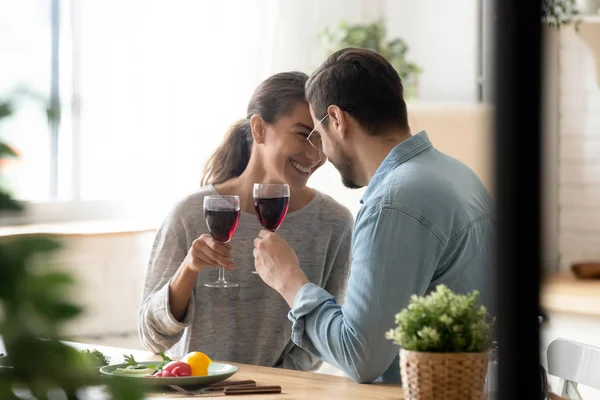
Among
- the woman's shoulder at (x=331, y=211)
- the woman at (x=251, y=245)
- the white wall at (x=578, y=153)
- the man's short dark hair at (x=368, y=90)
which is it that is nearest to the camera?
the man's short dark hair at (x=368, y=90)

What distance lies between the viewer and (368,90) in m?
1.71

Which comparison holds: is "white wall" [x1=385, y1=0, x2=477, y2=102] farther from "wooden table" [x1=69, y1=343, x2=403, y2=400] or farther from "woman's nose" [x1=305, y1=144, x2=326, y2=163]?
"wooden table" [x1=69, y1=343, x2=403, y2=400]

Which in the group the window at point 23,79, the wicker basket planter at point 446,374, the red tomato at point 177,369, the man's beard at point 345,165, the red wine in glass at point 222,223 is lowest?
the red tomato at point 177,369

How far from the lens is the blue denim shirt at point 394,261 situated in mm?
1471

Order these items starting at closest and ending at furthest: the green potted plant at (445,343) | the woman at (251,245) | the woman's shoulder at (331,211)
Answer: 1. the green potted plant at (445,343)
2. the woman at (251,245)
3. the woman's shoulder at (331,211)

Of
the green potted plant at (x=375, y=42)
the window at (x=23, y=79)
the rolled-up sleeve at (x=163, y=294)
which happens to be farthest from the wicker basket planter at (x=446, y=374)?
the green potted plant at (x=375, y=42)

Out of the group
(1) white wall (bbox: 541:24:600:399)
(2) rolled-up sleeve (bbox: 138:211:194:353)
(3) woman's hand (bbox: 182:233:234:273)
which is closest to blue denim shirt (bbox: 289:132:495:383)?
(3) woman's hand (bbox: 182:233:234:273)

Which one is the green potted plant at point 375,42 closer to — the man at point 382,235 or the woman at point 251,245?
the woman at point 251,245

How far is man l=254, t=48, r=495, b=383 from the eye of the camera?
58.1 inches

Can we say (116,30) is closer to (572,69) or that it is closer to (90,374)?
(572,69)

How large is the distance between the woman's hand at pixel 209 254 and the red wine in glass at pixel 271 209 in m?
0.11

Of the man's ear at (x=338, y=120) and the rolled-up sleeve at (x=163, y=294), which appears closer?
the man's ear at (x=338, y=120)

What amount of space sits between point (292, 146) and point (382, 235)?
68 cm

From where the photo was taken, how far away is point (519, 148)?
288 millimetres
